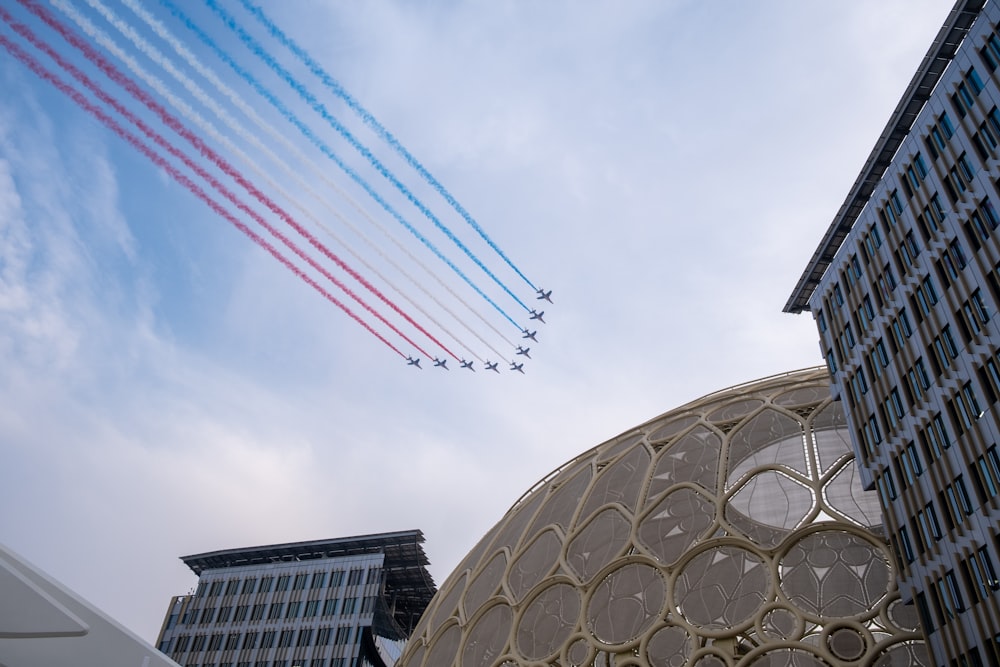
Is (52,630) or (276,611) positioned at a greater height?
(276,611)

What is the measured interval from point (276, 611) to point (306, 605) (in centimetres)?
459

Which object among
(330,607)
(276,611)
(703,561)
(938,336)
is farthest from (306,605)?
(938,336)

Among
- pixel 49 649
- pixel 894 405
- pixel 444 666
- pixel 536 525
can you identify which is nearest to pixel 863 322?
pixel 894 405

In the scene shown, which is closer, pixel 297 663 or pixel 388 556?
pixel 297 663

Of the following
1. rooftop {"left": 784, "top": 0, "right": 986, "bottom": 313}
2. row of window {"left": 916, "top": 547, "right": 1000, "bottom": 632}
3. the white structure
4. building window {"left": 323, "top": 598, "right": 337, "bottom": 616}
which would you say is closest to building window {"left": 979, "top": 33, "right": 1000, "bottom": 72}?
rooftop {"left": 784, "top": 0, "right": 986, "bottom": 313}

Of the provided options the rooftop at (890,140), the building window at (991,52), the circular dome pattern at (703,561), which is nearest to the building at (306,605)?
the circular dome pattern at (703,561)

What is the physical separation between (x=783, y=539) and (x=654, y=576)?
511cm

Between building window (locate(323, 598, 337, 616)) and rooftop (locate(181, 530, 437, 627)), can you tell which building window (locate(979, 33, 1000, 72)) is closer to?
rooftop (locate(181, 530, 437, 627))

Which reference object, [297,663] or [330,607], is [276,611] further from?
[297,663]

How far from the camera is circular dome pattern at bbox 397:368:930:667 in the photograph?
84.9 ft

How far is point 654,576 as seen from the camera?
29.8 meters

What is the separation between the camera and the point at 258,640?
321 feet

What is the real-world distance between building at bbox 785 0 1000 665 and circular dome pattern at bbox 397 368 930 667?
1688 millimetres

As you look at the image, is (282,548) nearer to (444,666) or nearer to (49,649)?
(444,666)
